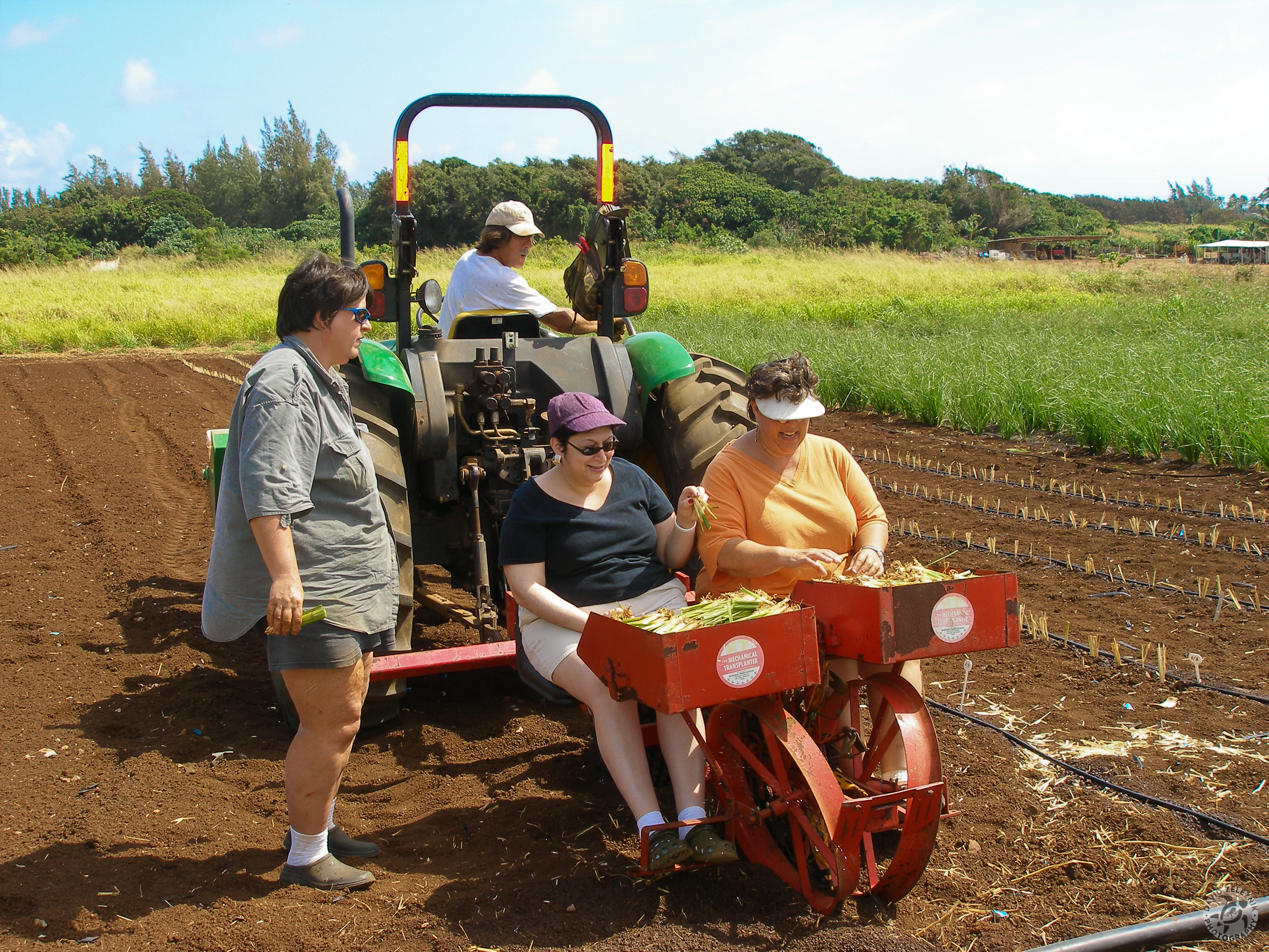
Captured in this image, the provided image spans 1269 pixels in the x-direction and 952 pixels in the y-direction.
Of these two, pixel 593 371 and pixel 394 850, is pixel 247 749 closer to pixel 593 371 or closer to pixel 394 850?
pixel 394 850

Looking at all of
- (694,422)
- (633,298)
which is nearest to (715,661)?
(694,422)

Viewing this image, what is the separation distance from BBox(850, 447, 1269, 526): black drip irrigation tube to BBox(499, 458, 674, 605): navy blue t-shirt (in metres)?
4.43

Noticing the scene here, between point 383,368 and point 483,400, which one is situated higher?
point 383,368

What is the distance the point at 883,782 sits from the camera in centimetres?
277

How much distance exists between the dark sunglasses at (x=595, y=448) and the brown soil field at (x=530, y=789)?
111 cm

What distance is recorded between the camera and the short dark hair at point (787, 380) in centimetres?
322

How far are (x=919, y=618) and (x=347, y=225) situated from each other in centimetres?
269

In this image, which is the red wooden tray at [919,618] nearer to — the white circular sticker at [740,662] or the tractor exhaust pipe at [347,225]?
the white circular sticker at [740,662]

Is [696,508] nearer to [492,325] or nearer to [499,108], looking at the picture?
[492,325]

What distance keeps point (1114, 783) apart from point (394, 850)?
221 centimetres

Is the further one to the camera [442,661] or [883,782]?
[442,661]

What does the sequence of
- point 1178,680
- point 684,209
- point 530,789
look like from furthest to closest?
point 684,209 < point 1178,680 < point 530,789

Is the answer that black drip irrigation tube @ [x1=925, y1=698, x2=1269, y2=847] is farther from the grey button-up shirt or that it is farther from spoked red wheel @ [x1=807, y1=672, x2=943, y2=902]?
the grey button-up shirt

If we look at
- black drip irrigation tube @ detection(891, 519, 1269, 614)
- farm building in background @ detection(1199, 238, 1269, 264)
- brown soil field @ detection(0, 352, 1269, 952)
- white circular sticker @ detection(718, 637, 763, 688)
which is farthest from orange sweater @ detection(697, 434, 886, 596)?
farm building in background @ detection(1199, 238, 1269, 264)
